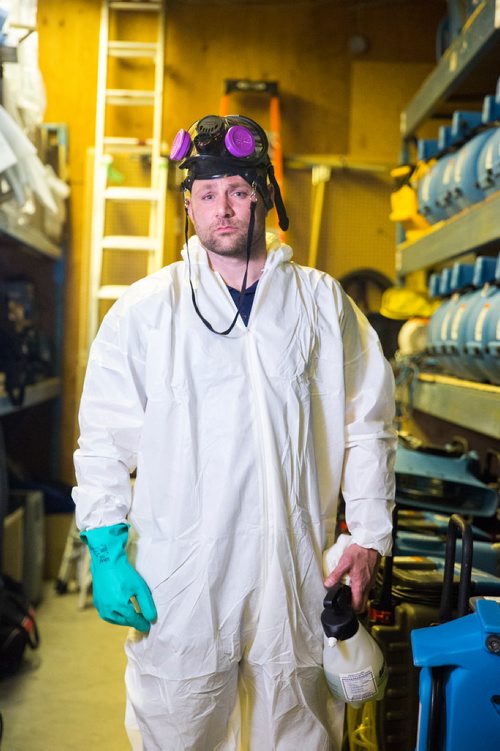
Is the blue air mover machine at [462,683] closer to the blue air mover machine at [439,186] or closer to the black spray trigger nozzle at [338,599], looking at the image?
the black spray trigger nozzle at [338,599]

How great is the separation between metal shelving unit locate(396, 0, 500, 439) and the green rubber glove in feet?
4.09

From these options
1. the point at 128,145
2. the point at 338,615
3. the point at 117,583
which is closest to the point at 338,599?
the point at 338,615

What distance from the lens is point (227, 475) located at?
177 cm

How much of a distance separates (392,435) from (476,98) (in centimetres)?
286

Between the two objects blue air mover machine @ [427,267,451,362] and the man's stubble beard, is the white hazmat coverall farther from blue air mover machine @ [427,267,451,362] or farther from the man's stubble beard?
blue air mover machine @ [427,267,451,362]

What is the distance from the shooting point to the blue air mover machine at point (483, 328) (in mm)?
2682

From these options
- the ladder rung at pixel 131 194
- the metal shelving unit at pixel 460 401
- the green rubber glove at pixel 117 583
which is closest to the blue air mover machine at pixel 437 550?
the metal shelving unit at pixel 460 401

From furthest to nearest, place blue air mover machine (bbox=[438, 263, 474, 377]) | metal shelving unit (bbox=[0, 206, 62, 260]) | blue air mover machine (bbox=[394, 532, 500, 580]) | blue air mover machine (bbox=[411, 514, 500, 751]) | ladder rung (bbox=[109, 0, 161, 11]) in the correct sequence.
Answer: ladder rung (bbox=[109, 0, 161, 11]), metal shelving unit (bbox=[0, 206, 62, 260]), blue air mover machine (bbox=[438, 263, 474, 377]), blue air mover machine (bbox=[394, 532, 500, 580]), blue air mover machine (bbox=[411, 514, 500, 751])

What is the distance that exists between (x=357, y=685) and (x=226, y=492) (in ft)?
1.64

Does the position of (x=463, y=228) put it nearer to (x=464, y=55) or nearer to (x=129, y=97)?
(x=464, y=55)

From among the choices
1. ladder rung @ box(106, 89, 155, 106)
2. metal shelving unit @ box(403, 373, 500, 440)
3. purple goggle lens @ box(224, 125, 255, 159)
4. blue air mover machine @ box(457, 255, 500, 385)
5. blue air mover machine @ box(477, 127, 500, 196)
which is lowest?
metal shelving unit @ box(403, 373, 500, 440)

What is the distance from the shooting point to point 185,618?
174 cm

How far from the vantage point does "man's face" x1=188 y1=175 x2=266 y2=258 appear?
1883 mm

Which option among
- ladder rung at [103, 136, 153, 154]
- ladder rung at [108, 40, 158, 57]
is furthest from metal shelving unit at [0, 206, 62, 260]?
ladder rung at [108, 40, 158, 57]
